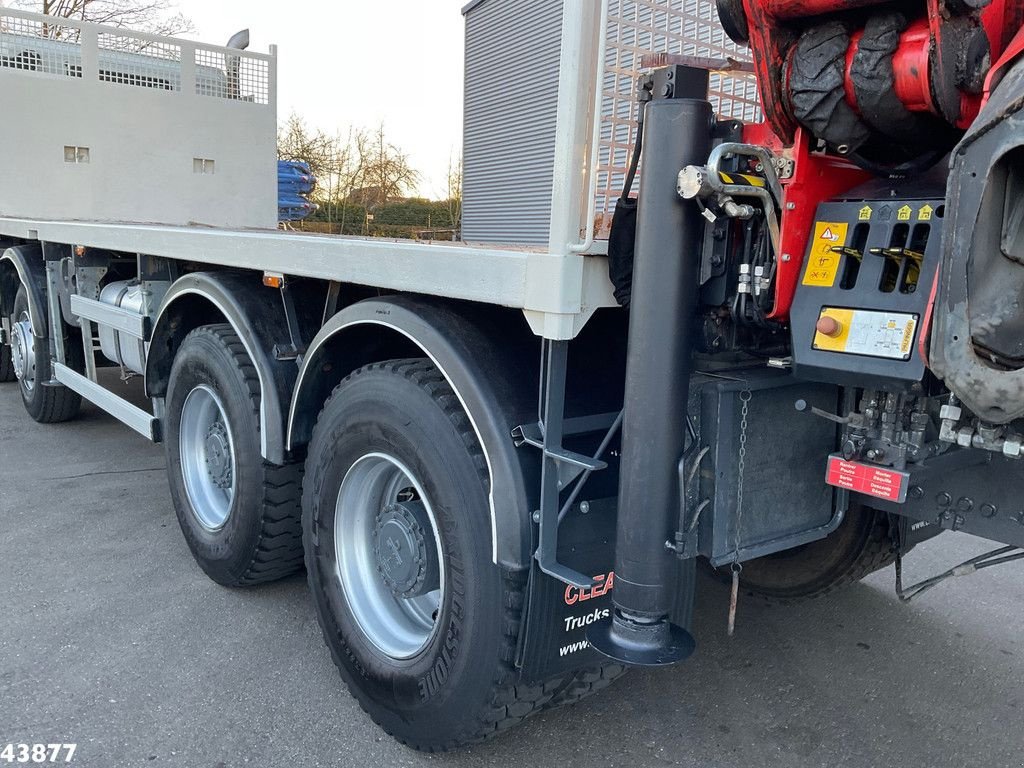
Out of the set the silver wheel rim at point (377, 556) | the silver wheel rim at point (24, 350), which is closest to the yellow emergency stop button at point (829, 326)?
the silver wheel rim at point (377, 556)

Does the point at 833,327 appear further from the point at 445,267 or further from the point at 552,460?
the point at 445,267

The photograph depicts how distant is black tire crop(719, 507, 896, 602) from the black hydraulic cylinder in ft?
4.06

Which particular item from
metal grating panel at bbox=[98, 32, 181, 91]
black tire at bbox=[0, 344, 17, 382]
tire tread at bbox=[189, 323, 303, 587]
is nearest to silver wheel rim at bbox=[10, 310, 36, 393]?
black tire at bbox=[0, 344, 17, 382]

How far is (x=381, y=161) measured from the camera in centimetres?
1723

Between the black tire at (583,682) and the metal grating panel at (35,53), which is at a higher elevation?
the metal grating panel at (35,53)

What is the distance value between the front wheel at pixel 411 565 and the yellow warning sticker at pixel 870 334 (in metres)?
0.91

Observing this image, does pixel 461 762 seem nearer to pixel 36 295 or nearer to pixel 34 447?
pixel 34 447

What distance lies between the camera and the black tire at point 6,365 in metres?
7.49

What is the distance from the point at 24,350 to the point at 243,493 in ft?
13.2

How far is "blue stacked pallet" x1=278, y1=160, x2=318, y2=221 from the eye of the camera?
298 inches

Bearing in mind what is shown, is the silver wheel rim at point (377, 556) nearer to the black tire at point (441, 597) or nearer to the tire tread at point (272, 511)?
the black tire at point (441, 597)

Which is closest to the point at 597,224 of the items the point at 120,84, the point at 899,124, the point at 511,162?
the point at 899,124

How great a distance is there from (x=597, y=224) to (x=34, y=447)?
4.99m

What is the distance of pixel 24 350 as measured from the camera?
627cm
